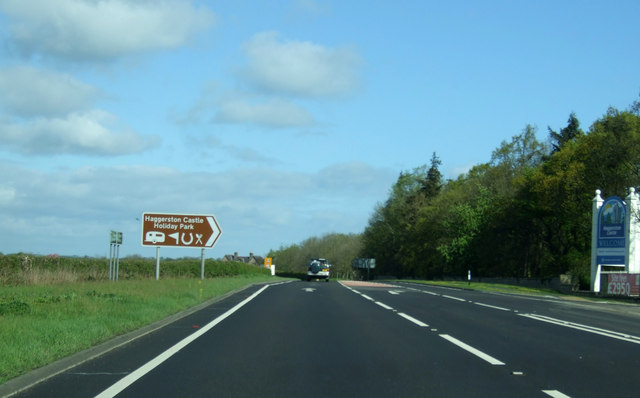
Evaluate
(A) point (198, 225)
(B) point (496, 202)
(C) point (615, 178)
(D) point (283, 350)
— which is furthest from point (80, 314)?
(B) point (496, 202)

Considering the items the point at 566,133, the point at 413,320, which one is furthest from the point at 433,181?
the point at 413,320

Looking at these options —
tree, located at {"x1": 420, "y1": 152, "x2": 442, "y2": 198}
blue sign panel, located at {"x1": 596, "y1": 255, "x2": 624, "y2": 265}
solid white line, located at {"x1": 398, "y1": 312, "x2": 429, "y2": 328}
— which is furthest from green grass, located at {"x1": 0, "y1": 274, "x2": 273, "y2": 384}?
tree, located at {"x1": 420, "y1": 152, "x2": 442, "y2": 198}

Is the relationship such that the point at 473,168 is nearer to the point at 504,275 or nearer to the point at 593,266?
the point at 504,275

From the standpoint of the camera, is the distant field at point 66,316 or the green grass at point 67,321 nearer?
the green grass at point 67,321

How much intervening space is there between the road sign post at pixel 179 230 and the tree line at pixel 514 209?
2993 cm

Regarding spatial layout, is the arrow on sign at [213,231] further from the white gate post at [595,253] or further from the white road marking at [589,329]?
the white gate post at [595,253]

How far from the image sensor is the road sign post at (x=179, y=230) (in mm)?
37156

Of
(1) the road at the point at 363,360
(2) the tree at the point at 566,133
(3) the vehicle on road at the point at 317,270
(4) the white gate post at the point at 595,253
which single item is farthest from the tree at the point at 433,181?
(1) the road at the point at 363,360

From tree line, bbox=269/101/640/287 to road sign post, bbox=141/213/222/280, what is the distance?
98.2 feet

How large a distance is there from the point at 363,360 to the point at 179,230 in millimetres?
29064

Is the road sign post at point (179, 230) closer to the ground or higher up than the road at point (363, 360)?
higher up

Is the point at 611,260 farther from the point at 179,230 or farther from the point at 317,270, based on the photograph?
the point at 317,270

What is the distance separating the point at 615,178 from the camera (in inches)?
2212

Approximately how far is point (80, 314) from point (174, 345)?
391 centimetres
